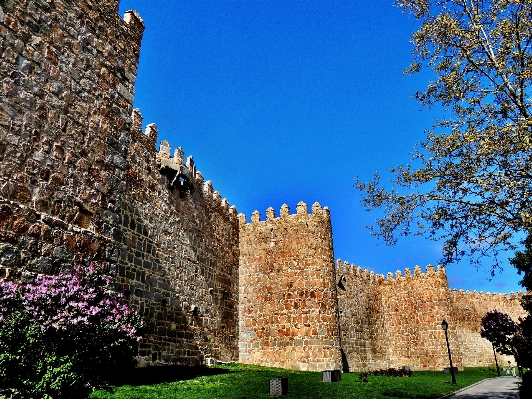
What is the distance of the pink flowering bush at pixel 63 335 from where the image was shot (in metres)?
4.99

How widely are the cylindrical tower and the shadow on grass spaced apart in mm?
6582

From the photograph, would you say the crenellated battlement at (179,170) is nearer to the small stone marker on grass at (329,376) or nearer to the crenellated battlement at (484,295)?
the small stone marker on grass at (329,376)

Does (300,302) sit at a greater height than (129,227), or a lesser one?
lesser

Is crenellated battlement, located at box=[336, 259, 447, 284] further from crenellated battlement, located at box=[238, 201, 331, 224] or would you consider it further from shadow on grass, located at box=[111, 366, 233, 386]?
shadow on grass, located at box=[111, 366, 233, 386]

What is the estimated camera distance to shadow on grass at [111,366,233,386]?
1200 cm

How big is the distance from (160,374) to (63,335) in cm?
958

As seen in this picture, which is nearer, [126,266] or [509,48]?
[509,48]

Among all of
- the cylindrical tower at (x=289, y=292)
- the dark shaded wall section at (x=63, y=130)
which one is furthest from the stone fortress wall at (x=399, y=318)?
the dark shaded wall section at (x=63, y=130)

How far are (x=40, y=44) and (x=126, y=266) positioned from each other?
9839 mm

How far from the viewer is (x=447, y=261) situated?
13305 millimetres

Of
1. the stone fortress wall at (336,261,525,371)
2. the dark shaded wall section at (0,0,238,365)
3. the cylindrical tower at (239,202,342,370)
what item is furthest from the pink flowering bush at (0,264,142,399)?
the stone fortress wall at (336,261,525,371)

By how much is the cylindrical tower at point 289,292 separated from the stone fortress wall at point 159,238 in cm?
7

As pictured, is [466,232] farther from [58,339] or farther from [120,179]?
[58,339]

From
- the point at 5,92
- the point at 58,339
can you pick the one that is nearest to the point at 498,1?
the point at 5,92
